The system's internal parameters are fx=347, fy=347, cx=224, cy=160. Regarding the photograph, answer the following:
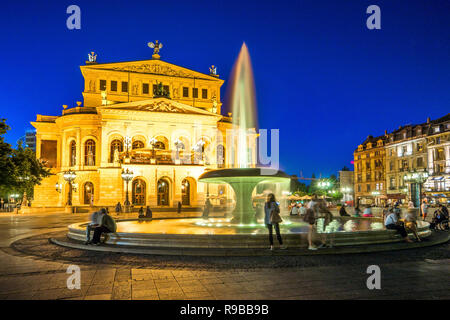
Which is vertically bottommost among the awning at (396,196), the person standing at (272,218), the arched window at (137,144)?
the awning at (396,196)

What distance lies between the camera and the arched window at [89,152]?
4472cm

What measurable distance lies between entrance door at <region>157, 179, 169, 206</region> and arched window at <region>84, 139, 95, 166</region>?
9.56m

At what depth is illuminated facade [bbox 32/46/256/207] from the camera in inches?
1577

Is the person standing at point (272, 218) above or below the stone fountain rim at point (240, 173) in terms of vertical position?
A: below

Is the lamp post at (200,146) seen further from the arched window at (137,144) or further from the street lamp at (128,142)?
the street lamp at (128,142)

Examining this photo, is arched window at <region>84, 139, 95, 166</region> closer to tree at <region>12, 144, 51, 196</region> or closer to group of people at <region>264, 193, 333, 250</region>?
tree at <region>12, 144, 51, 196</region>

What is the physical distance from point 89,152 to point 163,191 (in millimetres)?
11205

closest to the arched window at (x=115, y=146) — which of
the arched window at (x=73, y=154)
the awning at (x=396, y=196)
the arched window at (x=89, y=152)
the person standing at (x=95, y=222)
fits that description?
the arched window at (x=89, y=152)

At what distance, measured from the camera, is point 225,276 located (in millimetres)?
6426

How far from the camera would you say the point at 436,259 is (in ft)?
26.5

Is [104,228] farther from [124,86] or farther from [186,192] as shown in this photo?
[124,86]

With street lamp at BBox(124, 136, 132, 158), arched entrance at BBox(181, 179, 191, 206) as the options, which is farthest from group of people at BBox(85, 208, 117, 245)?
arched entrance at BBox(181, 179, 191, 206)

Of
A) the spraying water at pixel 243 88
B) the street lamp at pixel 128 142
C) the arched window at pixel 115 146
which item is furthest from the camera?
the arched window at pixel 115 146
